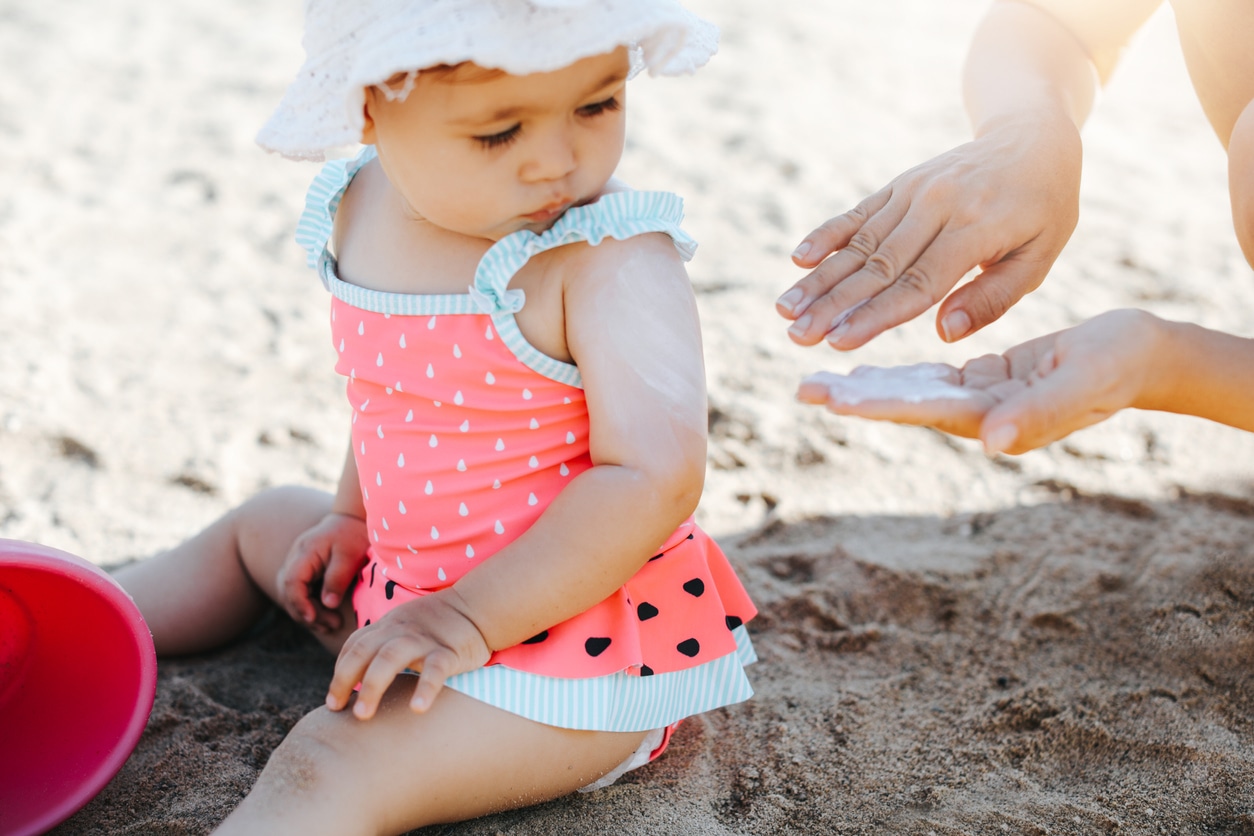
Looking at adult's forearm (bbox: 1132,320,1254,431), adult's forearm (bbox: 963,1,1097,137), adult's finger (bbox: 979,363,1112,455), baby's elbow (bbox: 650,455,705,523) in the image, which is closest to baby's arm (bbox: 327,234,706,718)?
baby's elbow (bbox: 650,455,705,523)

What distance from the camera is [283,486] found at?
180 centimetres

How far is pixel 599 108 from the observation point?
1279 mm

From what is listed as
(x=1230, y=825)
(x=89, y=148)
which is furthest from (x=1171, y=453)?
(x=89, y=148)

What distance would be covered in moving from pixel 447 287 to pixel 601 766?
2.01ft

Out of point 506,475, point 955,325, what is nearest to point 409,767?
point 506,475

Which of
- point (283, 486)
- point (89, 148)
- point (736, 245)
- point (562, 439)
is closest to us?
point (562, 439)

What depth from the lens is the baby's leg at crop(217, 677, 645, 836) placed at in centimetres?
120

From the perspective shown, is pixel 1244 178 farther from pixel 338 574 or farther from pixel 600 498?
pixel 338 574

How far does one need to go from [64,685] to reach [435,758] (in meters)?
0.58

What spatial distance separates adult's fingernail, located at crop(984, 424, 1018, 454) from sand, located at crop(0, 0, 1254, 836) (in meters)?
0.56

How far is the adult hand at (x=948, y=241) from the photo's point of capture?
1417 millimetres

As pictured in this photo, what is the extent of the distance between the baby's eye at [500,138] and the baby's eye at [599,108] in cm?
8

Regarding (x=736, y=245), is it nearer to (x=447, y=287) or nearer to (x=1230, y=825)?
(x=447, y=287)

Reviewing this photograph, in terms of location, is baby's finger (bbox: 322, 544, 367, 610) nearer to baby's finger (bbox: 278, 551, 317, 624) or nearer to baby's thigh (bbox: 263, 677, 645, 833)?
baby's finger (bbox: 278, 551, 317, 624)
